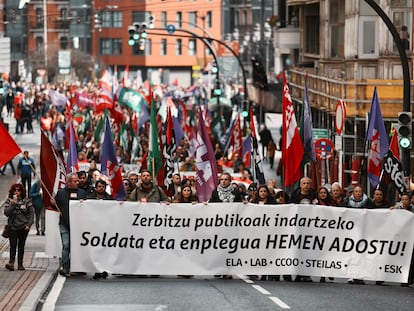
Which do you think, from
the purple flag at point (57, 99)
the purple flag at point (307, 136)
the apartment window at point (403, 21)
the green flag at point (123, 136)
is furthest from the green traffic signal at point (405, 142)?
the purple flag at point (57, 99)

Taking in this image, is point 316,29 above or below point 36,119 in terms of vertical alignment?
above

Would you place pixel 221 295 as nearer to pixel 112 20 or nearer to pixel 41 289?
pixel 41 289

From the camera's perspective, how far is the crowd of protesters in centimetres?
2175

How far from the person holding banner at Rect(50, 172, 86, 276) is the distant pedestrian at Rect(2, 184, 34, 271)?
878mm

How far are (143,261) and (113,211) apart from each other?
77 centimetres

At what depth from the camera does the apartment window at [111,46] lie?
147875 millimetres

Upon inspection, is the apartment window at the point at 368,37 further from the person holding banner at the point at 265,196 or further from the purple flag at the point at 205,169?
the person holding banner at the point at 265,196

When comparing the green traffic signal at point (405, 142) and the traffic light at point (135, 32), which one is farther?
the traffic light at point (135, 32)

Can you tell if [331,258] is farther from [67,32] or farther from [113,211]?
[67,32]

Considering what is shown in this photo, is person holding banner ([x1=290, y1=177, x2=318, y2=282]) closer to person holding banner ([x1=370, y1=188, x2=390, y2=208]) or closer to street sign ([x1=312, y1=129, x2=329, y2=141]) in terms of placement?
person holding banner ([x1=370, y1=188, x2=390, y2=208])

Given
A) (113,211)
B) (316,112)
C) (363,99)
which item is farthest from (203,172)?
(316,112)

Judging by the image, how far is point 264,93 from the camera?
58.3m

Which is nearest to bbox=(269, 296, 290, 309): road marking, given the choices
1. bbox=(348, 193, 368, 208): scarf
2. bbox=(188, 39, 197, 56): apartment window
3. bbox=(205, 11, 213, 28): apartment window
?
bbox=(348, 193, 368, 208): scarf

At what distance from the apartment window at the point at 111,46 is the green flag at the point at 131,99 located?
97.8 m
